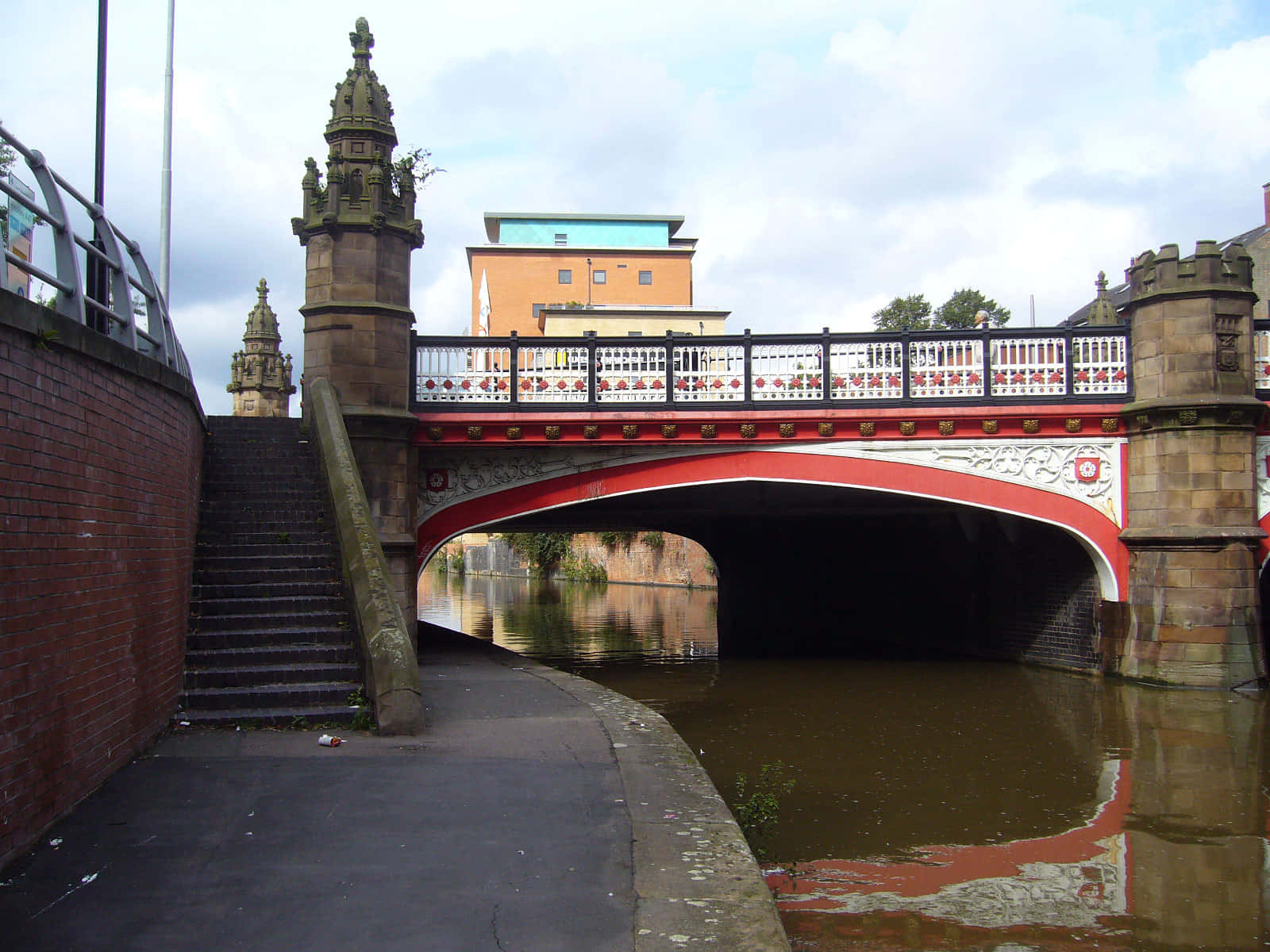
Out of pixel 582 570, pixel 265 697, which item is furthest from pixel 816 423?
pixel 582 570

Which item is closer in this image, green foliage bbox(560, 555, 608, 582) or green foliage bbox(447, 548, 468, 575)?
green foliage bbox(560, 555, 608, 582)

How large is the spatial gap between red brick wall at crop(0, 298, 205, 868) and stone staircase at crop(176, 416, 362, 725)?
490mm

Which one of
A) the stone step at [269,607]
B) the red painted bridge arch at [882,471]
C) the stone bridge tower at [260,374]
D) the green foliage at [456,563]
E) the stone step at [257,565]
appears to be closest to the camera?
the stone step at [269,607]

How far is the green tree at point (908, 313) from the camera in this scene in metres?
45.1

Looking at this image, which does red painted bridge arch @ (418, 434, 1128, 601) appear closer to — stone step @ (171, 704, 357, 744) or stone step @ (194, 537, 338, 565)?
stone step @ (194, 537, 338, 565)

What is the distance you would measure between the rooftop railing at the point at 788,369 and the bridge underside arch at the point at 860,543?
911mm

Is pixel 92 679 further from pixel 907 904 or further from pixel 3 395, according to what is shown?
pixel 907 904

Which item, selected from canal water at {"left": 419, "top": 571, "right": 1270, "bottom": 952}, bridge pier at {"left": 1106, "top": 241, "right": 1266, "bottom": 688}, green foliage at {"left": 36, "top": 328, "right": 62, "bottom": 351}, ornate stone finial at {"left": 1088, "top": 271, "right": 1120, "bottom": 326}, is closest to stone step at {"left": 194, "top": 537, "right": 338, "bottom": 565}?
canal water at {"left": 419, "top": 571, "right": 1270, "bottom": 952}

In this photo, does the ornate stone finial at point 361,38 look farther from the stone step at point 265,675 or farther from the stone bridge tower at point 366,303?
the stone step at point 265,675

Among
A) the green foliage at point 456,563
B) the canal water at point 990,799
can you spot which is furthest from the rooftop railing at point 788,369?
the green foliage at point 456,563

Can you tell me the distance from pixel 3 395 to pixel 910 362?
11.9 metres

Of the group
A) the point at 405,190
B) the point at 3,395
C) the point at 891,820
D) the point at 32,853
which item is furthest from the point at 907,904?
the point at 405,190

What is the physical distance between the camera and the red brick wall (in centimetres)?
479

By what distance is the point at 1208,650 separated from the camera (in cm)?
1345
